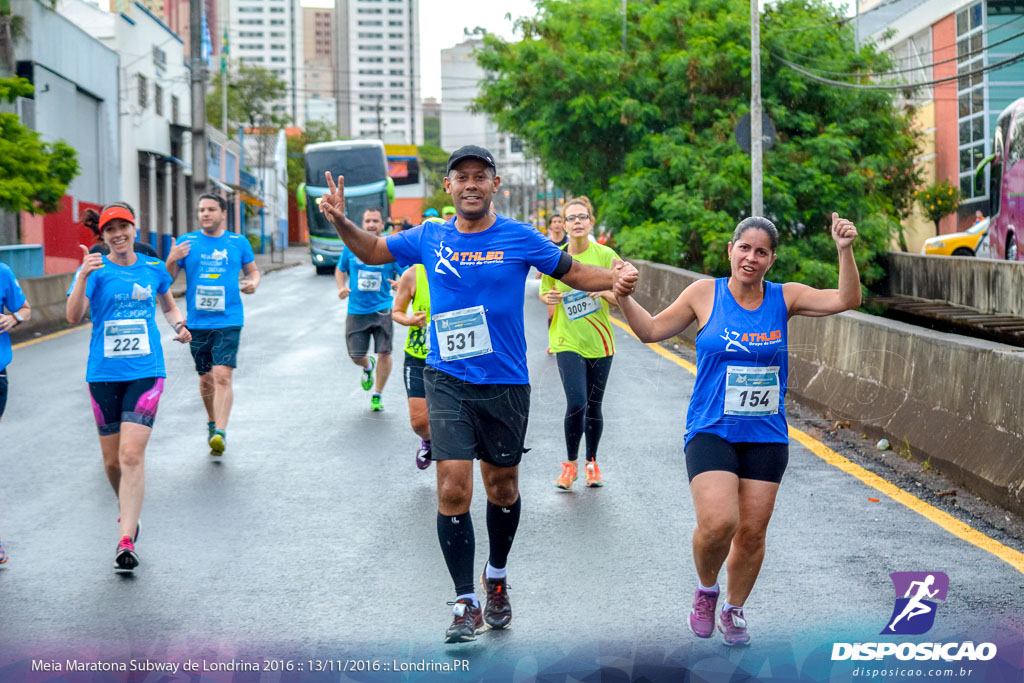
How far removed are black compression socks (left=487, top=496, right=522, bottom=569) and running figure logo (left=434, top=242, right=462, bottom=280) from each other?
38.3 inches

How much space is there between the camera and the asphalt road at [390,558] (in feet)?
16.1

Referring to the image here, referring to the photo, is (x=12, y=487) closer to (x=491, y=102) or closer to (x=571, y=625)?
(x=571, y=625)

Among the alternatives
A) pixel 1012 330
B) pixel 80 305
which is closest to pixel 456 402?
pixel 80 305

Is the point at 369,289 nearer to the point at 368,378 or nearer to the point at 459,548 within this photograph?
the point at 368,378

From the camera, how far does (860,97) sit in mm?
29406

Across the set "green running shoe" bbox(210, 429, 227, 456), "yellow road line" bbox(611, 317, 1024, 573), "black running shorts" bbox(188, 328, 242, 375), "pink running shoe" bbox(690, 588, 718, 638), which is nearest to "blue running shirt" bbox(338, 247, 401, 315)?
"black running shorts" bbox(188, 328, 242, 375)

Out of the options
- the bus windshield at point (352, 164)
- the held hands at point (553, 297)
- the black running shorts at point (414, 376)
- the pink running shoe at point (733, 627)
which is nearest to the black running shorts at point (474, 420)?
the pink running shoe at point (733, 627)

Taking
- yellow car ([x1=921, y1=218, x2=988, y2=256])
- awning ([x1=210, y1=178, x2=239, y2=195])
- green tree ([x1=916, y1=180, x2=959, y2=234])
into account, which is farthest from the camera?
awning ([x1=210, y1=178, x2=239, y2=195])

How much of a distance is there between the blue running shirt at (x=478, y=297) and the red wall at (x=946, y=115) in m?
43.5

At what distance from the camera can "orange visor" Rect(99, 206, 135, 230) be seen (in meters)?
6.45

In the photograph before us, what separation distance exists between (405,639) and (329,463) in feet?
13.8

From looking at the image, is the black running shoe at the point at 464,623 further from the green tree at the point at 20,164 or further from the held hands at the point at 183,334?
the green tree at the point at 20,164

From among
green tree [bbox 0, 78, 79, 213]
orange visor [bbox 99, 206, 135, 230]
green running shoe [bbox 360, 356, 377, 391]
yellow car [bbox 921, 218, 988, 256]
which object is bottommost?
green running shoe [bbox 360, 356, 377, 391]

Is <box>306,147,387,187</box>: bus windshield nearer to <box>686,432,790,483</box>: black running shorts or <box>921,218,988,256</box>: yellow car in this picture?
<box>921,218,988,256</box>: yellow car
